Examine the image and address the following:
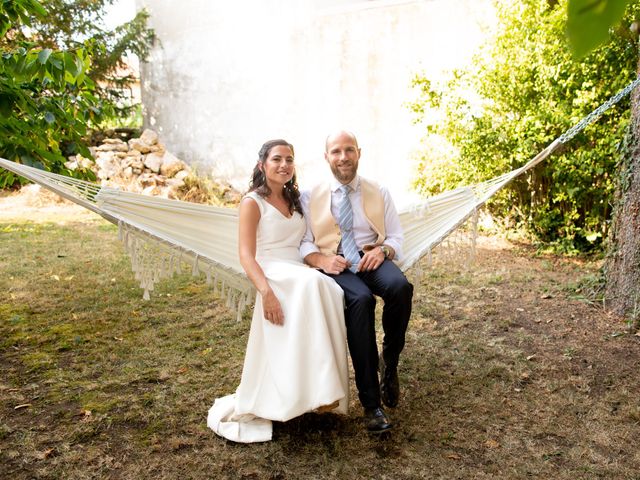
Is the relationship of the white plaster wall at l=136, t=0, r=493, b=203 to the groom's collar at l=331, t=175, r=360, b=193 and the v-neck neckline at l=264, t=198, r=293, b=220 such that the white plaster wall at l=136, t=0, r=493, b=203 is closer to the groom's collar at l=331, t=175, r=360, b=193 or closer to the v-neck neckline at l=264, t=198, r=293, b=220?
the groom's collar at l=331, t=175, r=360, b=193

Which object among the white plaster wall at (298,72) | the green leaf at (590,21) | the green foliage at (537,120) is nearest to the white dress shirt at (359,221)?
the green leaf at (590,21)

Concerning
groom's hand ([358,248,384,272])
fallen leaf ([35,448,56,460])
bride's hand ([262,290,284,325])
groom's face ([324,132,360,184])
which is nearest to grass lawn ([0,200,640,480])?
fallen leaf ([35,448,56,460])

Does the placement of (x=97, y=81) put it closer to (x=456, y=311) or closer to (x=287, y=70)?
(x=287, y=70)

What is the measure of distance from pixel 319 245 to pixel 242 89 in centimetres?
511

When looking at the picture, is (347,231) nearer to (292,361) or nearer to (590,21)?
(292,361)

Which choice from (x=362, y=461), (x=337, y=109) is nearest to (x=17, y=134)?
(x=362, y=461)

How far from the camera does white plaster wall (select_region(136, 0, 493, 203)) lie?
18.8 feet

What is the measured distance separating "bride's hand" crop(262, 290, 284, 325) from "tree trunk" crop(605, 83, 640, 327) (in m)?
2.04

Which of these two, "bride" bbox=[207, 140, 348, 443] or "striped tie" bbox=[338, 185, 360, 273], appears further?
"striped tie" bbox=[338, 185, 360, 273]

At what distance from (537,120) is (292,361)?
325cm

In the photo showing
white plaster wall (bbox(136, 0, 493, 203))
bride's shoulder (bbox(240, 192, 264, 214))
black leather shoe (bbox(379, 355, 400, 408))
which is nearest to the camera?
bride's shoulder (bbox(240, 192, 264, 214))

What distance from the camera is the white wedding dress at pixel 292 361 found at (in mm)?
1857

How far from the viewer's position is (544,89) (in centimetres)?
429

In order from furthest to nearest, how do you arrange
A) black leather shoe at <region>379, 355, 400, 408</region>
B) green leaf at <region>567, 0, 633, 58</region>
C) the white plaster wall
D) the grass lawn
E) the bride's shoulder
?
1. the white plaster wall
2. black leather shoe at <region>379, 355, 400, 408</region>
3. the bride's shoulder
4. the grass lawn
5. green leaf at <region>567, 0, 633, 58</region>
